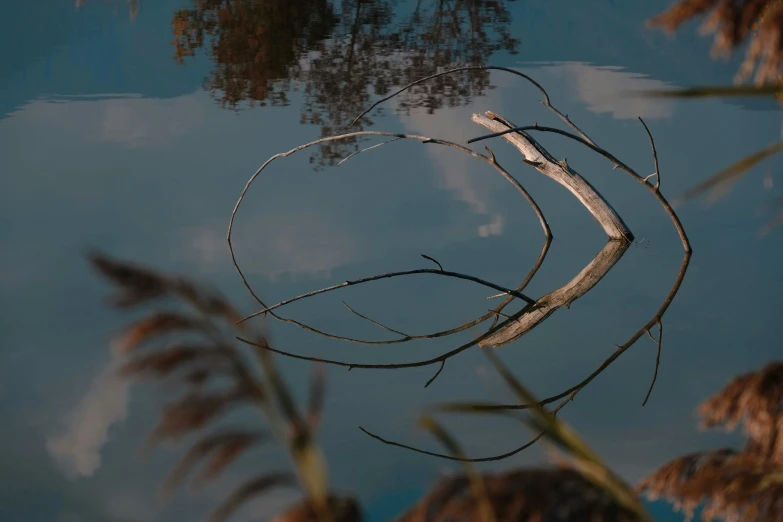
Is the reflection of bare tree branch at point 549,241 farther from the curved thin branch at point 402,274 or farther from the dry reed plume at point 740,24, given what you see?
the dry reed plume at point 740,24

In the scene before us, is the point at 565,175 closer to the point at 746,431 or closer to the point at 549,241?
the point at 549,241

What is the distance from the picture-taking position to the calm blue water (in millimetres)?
2189

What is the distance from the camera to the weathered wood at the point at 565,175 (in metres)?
4.00

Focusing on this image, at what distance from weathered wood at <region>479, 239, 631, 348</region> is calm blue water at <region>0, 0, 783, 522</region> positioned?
0.21ft

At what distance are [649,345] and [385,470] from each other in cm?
120

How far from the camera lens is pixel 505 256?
362 cm

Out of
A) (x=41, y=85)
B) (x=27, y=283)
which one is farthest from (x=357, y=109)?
(x=27, y=283)

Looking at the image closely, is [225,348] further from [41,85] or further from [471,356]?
[41,85]

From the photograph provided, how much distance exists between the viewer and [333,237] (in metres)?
3.68

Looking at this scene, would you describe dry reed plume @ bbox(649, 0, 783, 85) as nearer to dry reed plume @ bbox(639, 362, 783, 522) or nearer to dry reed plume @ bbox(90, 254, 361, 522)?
dry reed plume @ bbox(639, 362, 783, 522)

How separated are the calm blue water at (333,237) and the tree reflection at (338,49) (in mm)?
73

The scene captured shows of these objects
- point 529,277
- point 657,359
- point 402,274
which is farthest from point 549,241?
point 657,359

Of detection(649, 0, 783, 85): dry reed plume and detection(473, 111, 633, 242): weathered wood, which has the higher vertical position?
detection(649, 0, 783, 85): dry reed plume

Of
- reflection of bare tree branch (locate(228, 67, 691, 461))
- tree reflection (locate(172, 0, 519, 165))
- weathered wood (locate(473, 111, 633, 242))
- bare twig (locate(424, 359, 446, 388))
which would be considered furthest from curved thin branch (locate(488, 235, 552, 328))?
tree reflection (locate(172, 0, 519, 165))
